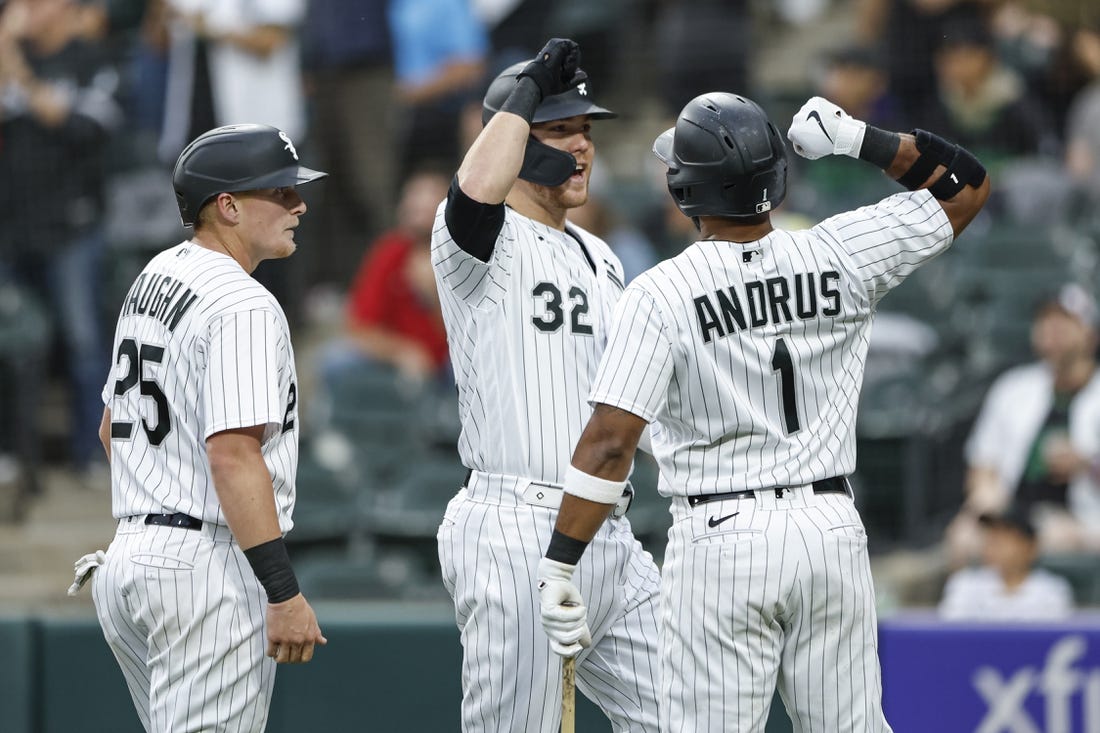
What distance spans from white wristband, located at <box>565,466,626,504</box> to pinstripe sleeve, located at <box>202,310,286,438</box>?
2.02 feet

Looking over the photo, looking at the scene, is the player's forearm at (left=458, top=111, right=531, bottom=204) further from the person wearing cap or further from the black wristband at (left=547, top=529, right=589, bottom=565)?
the person wearing cap

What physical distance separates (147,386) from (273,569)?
0.48 metres

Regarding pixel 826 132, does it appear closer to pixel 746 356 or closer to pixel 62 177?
pixel 746 356

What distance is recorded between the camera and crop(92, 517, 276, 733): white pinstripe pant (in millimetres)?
3246

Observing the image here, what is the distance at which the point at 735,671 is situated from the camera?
318 cm

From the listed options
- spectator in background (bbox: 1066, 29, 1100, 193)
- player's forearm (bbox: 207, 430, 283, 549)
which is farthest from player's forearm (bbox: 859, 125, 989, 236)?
spectator in background (bbox: 1066, 29, 1100, 193)

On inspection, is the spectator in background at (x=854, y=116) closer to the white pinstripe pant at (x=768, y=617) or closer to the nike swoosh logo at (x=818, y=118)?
the nike swoosh logo at (x=818, y=118)

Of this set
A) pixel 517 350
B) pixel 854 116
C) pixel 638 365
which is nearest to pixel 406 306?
pixel 854 116

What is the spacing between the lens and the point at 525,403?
3.54m

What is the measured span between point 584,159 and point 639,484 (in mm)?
3143

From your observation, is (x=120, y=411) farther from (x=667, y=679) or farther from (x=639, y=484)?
(x=639, y=484)

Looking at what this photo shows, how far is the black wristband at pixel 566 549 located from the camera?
10.6ft

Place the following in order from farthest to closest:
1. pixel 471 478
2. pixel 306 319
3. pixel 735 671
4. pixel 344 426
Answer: pixel 306 319 < pixel 344 426 < pixel 471 478 < pixel 735 671

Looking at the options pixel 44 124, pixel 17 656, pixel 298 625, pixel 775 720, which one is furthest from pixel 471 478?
pixel 44 124
